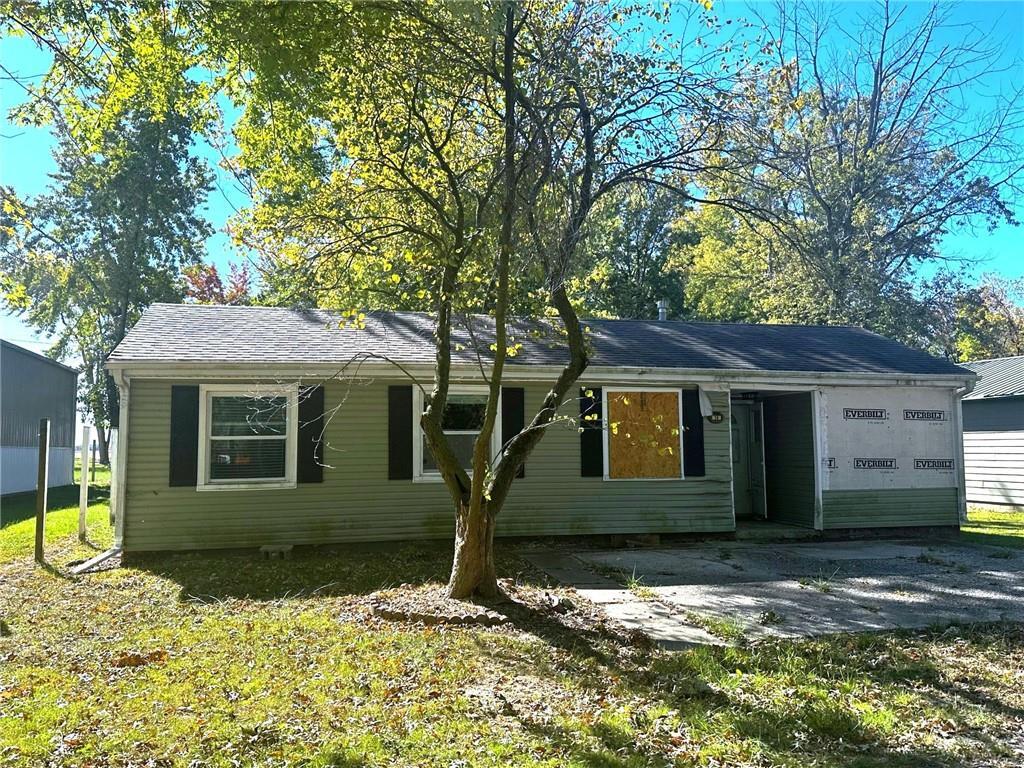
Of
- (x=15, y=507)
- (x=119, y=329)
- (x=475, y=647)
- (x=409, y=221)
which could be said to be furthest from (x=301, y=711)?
(x=119, y=329)

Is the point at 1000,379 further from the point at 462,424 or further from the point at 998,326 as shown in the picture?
the point at 998,326

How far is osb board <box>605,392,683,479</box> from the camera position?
10102 millimetres

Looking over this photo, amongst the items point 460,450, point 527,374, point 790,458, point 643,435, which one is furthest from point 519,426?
point 790,458

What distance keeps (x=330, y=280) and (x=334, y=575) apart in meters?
3.32

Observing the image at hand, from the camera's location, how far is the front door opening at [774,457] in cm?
1105

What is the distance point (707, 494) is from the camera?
1033cm

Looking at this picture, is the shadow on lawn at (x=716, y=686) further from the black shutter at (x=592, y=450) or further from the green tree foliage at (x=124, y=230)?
the green tree foliage at (x=124, y=230)

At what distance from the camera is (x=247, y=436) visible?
9.00 meters

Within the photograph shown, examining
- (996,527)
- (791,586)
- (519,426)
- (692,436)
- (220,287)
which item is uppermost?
(220,287)

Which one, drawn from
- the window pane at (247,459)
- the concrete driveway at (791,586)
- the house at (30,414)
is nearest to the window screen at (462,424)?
the concrete driveway at (791,586)

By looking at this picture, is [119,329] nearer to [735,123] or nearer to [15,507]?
[15,507]

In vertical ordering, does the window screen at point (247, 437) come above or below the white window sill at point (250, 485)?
above

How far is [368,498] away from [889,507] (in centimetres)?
799

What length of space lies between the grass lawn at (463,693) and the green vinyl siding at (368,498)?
2410mm
